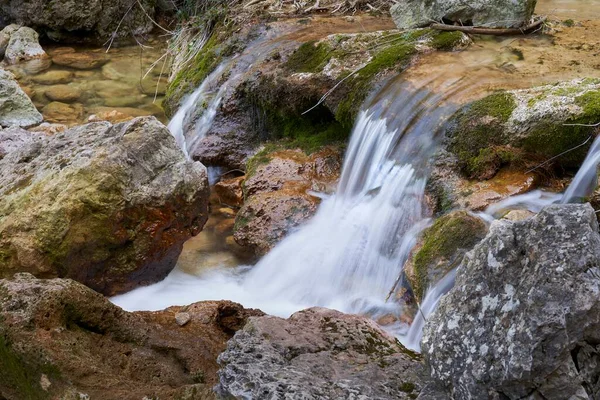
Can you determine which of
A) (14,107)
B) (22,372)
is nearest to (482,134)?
(22,372)

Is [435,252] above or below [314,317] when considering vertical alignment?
below

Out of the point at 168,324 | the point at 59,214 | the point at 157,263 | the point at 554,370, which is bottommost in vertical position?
the point at 157,263

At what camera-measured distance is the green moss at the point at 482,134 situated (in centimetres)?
482

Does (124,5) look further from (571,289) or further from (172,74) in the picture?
(571,289)

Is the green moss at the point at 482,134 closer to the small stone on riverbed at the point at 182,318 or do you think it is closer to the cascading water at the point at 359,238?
the cascading water at the point at 359,238

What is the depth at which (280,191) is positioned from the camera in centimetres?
588

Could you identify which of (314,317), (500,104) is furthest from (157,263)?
(500,104)

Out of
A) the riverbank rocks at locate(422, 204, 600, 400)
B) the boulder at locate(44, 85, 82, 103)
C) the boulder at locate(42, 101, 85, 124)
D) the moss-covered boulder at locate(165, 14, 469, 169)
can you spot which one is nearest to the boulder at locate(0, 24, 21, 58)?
the boulder at locate(44, 85, 82, 103)

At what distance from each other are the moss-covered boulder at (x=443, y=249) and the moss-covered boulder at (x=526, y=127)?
708 millimetres

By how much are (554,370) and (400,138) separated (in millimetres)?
3499

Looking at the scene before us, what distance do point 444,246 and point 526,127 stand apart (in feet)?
4.02

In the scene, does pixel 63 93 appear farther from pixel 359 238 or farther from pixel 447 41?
pixel 359 238

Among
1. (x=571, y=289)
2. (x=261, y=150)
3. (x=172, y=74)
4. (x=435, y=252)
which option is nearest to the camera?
(x=571, y=289)

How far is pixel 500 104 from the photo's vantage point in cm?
511
